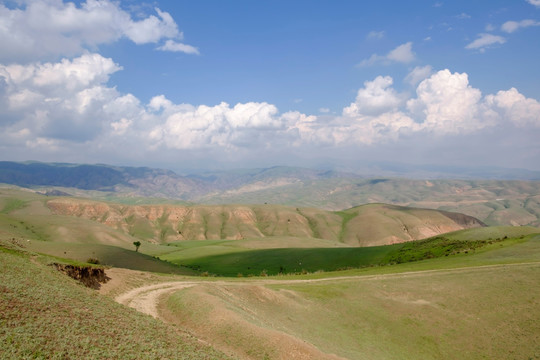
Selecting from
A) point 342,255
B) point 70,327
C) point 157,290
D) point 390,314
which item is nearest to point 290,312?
point 390,314

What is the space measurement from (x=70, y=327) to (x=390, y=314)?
32.8m

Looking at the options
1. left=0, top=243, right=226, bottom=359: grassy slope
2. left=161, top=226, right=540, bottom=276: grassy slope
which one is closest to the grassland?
left=0, top=243, right=226, bottom=359: grassy slope

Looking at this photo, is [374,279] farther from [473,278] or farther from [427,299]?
[473,278]

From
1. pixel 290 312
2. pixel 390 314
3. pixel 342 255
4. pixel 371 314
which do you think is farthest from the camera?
pixel 342 255

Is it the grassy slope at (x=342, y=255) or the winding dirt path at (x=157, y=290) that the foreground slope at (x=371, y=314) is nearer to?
the winding dirt path at (x=157, y=290)

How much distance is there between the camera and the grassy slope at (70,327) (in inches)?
633

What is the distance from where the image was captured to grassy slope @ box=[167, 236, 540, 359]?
2880cm

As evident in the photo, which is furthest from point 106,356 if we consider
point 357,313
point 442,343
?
point 442,343

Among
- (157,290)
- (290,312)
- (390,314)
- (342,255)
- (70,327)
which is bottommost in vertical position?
(342,255)

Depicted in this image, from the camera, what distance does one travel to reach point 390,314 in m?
39.1

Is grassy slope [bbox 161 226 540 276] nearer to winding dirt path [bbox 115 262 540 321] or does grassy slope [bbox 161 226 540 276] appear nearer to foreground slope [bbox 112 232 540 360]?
winding dirt path [bbox 115 262 540 321]

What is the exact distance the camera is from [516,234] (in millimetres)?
74000

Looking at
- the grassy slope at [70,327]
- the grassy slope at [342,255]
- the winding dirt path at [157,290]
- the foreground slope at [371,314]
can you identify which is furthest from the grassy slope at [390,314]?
the grassy slope at [342,255]

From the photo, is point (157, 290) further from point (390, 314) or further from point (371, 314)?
point (390, 314)
